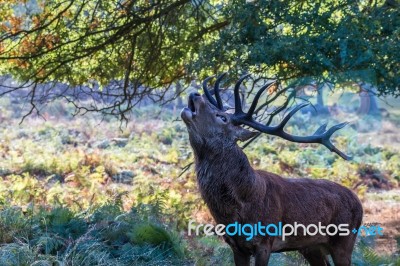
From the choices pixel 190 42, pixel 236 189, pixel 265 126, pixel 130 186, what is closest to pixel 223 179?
pixel 236 189

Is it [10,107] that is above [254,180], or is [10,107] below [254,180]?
above

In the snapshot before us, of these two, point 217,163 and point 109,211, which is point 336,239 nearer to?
point 217,163

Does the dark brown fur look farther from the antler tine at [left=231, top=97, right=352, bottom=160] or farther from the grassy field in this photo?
the grassy field

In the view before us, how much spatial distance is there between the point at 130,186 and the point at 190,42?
525 cm

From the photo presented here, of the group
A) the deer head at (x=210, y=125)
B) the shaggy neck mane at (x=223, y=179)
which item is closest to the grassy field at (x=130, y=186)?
the shaggy neck mane at (x=223, y=179)

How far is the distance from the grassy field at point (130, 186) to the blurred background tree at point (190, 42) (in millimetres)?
1633

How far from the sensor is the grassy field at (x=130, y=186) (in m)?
7.79

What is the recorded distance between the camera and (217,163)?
5531 millimetres

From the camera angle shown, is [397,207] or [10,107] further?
[10,107]

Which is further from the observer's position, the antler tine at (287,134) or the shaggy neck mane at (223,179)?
the antler tine at (287,134)

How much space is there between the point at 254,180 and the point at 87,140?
19236 millimetres

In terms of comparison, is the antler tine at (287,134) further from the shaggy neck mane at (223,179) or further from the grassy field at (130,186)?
the grassy field at (130,186)

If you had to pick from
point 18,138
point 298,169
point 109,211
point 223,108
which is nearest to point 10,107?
point 18,138

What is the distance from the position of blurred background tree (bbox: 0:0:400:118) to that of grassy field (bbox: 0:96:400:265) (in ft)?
5.36
